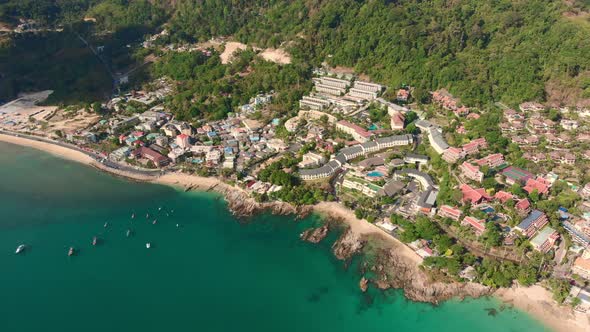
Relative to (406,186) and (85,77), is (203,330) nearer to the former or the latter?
(406,186)

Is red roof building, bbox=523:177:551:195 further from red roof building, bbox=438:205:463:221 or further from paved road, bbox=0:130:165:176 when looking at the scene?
paved road, bbox=0:130:165:176

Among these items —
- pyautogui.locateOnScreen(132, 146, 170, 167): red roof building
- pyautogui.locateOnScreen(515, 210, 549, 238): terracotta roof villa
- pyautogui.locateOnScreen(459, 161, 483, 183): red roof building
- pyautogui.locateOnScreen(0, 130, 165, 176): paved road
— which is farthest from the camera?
pyautogui.locateOnScreen(132, 146, 170, 167): red roof building

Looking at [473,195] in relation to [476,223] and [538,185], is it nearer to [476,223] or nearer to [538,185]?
[476,223]

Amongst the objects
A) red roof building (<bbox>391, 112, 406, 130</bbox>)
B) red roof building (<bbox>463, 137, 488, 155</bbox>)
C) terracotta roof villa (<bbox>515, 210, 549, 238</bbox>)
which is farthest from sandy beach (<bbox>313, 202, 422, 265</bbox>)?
red roof building (<bbox>391, 112, 406, 130</bbox>)

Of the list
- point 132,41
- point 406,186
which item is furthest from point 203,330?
point 132,41

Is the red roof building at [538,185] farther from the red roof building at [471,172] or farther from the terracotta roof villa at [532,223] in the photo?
the red roof building at [471,172]
